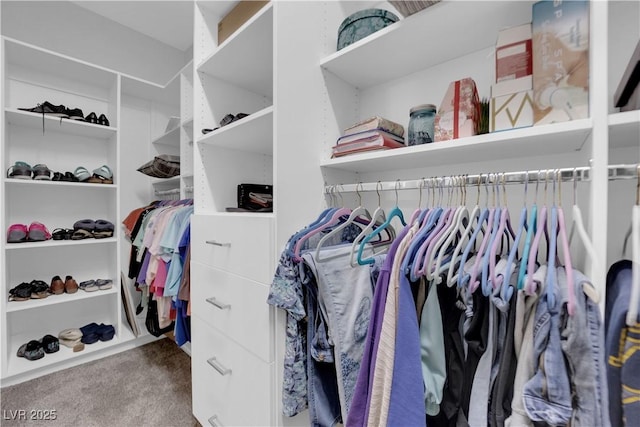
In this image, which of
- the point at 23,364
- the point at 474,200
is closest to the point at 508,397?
the point at 474,200

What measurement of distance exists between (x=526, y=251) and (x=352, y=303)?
0.47 meters

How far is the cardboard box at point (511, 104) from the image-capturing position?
2.26 feet

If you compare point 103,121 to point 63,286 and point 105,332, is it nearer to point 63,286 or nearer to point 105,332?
point 63,286

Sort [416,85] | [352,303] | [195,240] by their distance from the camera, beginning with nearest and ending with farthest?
[352,303]
[416,85]
[195,240]

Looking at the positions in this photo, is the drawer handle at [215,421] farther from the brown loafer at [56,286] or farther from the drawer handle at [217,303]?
the brown loafer at [56,286]

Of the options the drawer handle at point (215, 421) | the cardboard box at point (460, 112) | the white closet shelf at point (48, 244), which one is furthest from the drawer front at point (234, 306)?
the white closet shelf at point (48, 244)

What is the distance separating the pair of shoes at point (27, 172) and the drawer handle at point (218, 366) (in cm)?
187

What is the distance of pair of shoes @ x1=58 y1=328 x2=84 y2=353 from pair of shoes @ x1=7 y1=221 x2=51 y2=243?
0.76 m

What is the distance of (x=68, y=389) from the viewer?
174 cm

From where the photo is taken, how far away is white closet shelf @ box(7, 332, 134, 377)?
181cm

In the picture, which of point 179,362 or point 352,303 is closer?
point 352,303

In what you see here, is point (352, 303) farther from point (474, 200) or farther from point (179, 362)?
point (179, 362)

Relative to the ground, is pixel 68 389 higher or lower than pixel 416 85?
lower

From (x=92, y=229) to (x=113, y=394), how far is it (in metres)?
1.21
